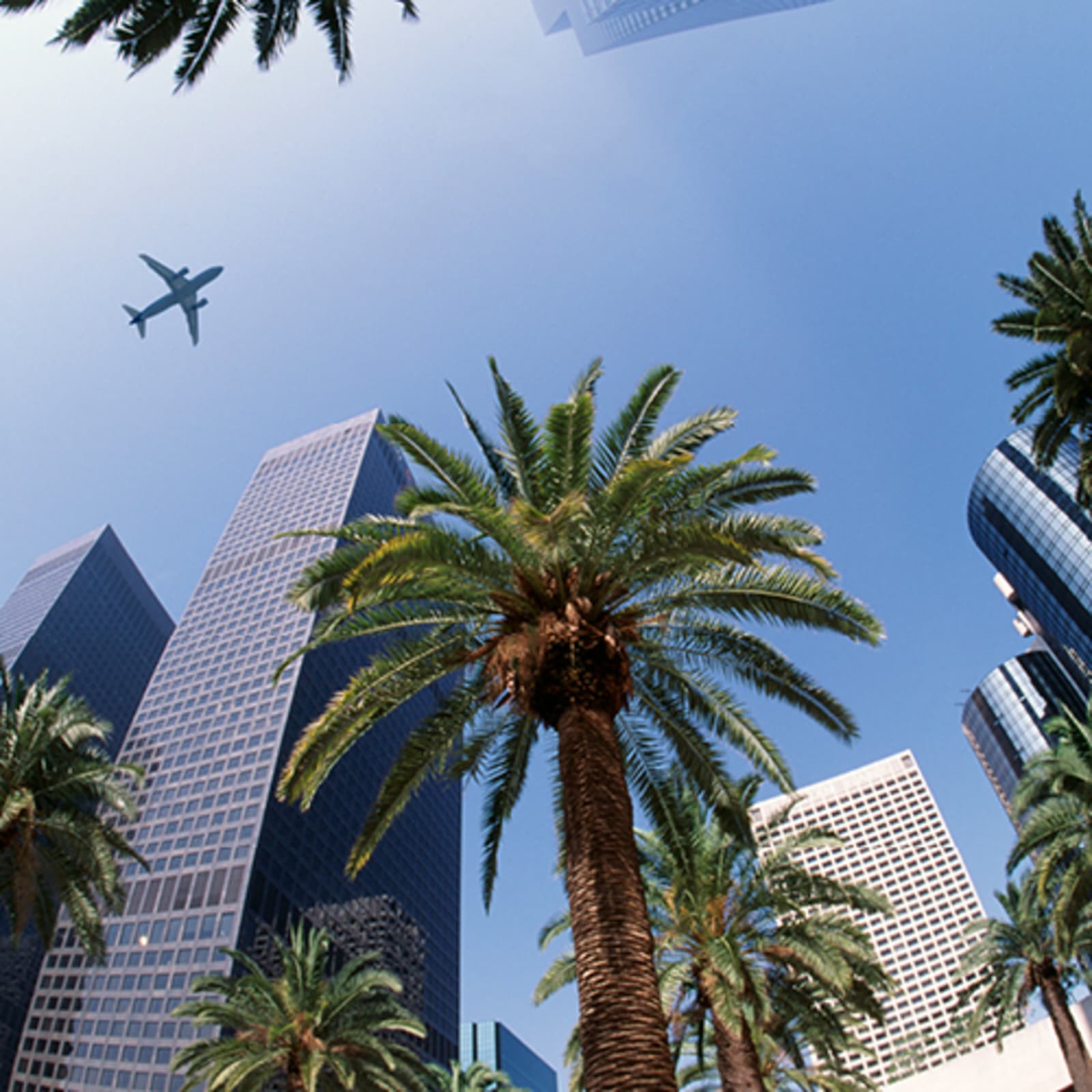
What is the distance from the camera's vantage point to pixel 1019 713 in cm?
12544

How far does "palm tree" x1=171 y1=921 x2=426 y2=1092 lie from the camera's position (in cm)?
2222

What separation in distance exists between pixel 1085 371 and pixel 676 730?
1563cm

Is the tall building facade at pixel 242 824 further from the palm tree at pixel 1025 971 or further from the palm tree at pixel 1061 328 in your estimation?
the palm tree at pixel 1061 328

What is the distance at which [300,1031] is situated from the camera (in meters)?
22.8

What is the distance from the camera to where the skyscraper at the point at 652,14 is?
3575 inches

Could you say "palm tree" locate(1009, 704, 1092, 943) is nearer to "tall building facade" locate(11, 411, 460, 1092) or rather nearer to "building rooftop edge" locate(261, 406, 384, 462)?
"tall building facade" locate(11, 411, 460, 1092)

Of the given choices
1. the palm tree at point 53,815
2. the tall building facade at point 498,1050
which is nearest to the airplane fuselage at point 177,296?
the palm tree at point 53,815

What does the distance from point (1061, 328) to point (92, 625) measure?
14046cm

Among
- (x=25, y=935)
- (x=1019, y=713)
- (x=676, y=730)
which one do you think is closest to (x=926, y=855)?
(x=1019, y=713)

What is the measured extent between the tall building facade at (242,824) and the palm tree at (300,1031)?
43.6 meters

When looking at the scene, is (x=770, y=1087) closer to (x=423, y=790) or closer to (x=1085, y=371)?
(x=1085, y=371)

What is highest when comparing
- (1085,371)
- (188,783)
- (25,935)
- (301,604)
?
(188,783)

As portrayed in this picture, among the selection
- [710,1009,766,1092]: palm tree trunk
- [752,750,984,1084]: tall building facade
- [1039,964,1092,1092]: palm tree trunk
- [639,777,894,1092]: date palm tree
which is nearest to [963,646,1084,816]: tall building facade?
[752,750,984,1084]: tall building facade

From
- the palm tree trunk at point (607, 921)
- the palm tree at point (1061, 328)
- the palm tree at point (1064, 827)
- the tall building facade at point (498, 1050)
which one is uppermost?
the tall building facade at point (498, 1050)
